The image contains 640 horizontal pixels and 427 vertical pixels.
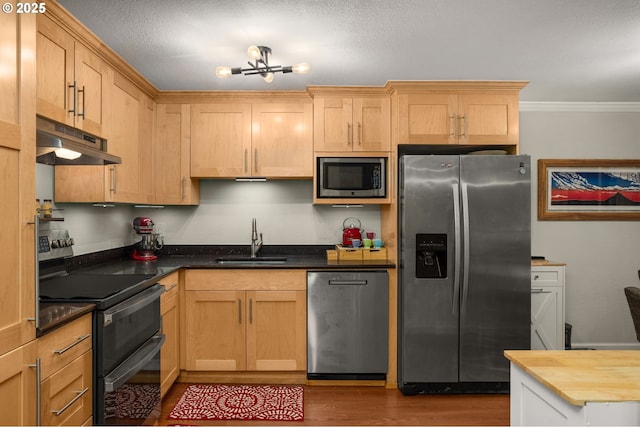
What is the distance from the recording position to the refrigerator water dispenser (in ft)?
10.2

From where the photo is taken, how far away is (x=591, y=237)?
3.95 metres

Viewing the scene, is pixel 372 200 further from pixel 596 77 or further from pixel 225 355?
pixel 596 77

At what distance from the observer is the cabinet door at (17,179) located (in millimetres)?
1354

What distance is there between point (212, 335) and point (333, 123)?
6.37ft

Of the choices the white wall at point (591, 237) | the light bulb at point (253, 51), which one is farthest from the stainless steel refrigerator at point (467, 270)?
the light bulb at point (253, 51)

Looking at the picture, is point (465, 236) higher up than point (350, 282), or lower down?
higher up

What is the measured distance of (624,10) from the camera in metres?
2.17

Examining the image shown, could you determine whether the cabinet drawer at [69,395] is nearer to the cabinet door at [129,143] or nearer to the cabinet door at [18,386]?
the cabinet door at [18,386]

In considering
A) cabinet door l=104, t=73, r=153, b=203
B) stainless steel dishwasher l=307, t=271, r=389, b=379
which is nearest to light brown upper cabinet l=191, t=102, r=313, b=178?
cabinet door l=104, t=73, r=153, b=203

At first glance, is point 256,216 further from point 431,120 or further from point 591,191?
point 591,191

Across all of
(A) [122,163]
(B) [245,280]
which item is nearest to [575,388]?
(B) [245,280]

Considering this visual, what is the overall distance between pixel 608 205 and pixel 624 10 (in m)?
2.30

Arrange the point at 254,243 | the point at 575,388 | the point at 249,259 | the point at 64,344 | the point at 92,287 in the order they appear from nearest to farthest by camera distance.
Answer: the point at 575,388
the point at 64,344
the point at 92,287
the point at 249,259
the point at 254,243

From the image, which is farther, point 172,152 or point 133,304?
point 172,152
